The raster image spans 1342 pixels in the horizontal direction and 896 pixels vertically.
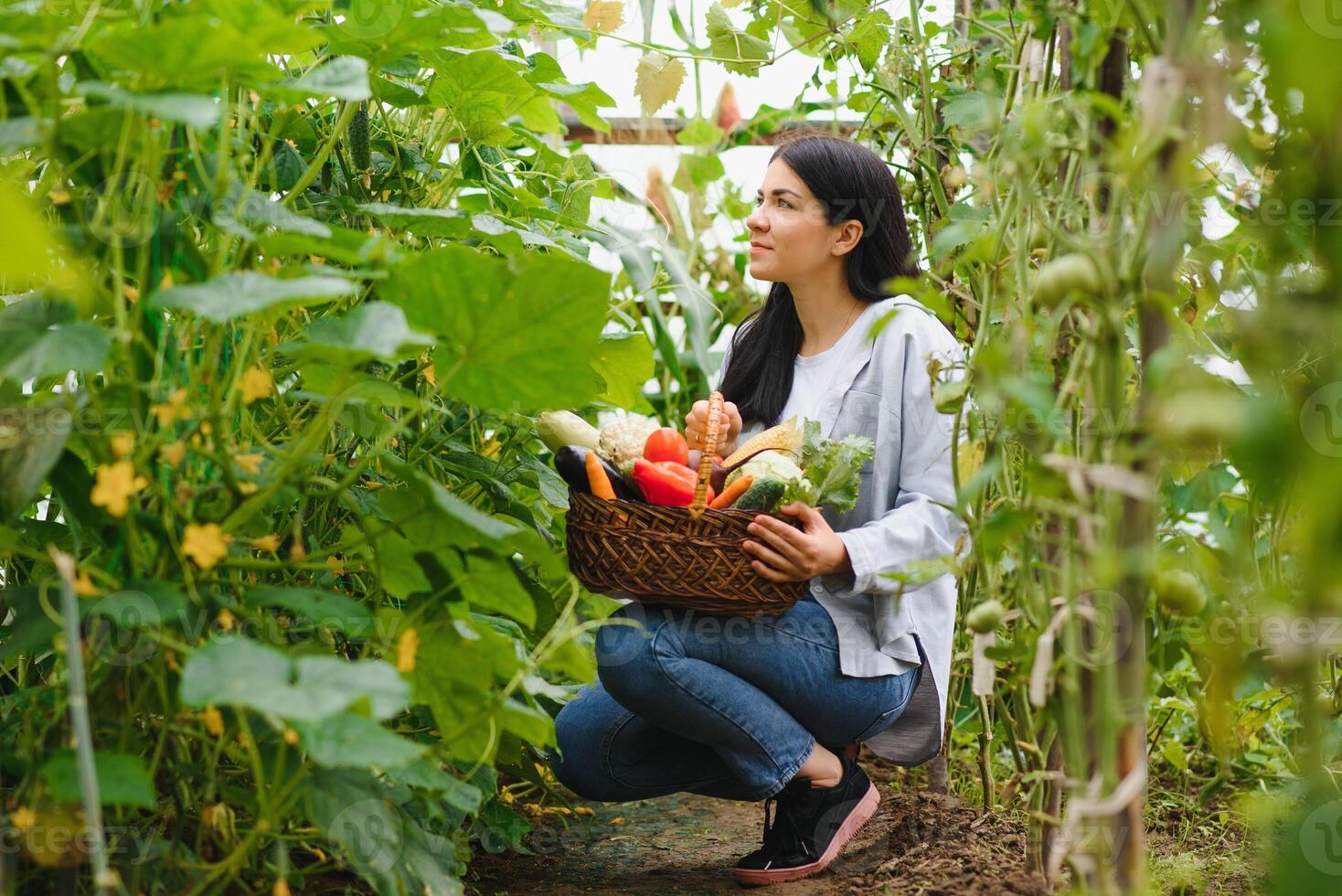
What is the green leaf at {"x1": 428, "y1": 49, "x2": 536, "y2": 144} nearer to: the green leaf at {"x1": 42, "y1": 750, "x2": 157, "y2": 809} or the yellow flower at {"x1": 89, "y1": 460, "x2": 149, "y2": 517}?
the yellow flower at {"x1": 89, "y1": 460, "x2": 149, "y2": 517}

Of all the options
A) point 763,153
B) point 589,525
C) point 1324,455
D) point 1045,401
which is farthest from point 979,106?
point 763,153

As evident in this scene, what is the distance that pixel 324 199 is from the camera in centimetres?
135

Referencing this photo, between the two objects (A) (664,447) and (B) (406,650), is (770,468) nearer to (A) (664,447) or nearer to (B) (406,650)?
(A) (664,447)

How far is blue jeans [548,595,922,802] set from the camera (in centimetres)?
147

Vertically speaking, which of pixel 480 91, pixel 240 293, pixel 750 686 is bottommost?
pixel 750 686

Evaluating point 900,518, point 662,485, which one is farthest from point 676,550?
point 900,518

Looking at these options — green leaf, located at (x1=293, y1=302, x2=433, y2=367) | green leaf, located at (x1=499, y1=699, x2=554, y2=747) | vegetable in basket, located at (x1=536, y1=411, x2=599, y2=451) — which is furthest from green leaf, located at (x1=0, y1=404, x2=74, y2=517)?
vegetable in basket, located at (x1=536, y1=411, x2=599, y2=451)

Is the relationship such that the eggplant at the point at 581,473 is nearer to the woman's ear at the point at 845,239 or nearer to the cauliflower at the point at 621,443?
the cauliflower at the point at 621,443

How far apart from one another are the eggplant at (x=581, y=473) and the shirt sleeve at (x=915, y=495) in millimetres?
255

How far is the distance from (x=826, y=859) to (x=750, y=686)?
0.24 m

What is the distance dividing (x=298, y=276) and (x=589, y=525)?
1.64 feet

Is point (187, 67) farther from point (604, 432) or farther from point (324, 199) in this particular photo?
point (604, 432)

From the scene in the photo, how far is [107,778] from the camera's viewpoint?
83cm

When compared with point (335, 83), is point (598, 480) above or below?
below
